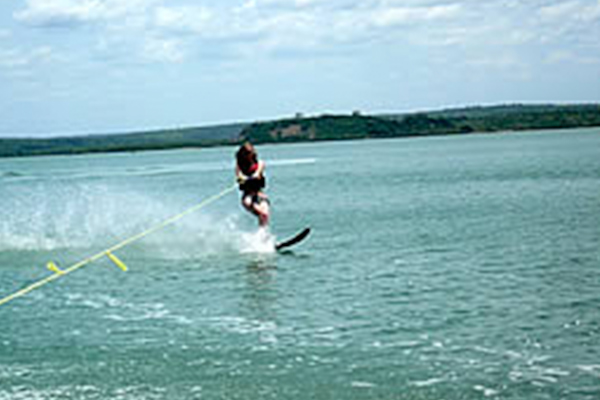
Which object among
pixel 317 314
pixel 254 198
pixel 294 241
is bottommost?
pixel 317 314

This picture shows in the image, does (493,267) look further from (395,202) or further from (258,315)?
(395,202)

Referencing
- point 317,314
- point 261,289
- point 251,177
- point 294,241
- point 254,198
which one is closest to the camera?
point 317,314

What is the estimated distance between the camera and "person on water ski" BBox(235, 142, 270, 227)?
61.2 ft

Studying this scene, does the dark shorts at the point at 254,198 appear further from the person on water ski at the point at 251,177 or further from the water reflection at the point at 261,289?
the water reflection at the point at 261,289

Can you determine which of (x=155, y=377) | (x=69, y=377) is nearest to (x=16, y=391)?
(x=69, y=377)

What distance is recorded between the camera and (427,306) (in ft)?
44.3

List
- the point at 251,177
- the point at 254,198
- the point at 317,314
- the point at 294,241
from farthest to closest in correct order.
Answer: the point at 294,241 < the point at 254,198 < the point at 251,177 < the point at 317,314

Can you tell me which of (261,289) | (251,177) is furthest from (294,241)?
(261,289)

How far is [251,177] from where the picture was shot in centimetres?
1900

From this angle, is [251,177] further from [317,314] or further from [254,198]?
[317,314]

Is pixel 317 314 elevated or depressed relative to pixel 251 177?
depressed

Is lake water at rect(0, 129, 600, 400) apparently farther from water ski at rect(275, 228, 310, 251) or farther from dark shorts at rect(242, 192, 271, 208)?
dark shorts at rect(242, 192, 271, 208)

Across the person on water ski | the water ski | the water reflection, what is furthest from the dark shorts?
the water ski

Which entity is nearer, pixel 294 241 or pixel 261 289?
pixel 261 289
